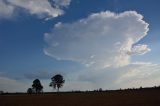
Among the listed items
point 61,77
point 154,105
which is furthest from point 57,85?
point 154,105

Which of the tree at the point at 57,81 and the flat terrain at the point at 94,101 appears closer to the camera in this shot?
the flat terrain at the point at 94,101

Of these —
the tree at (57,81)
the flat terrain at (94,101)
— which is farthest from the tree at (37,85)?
the flat terrain at (94,101)

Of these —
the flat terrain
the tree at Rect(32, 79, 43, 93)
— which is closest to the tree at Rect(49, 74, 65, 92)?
the tree at Rect(32, 79, 43, 93)

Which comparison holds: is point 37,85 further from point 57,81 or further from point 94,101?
point 94,101

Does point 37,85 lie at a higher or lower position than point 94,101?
higher

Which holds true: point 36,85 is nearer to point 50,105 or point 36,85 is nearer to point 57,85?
point 57,85

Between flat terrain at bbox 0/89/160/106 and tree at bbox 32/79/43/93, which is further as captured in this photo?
tree at bbox 32/79/43/93

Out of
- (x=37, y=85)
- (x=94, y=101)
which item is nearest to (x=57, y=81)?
(x=37, y=85)

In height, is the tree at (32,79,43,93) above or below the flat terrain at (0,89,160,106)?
above

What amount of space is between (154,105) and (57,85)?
9702 cm

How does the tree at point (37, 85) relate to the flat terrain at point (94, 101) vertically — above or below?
above

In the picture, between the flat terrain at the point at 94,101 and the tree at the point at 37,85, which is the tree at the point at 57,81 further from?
the flat terrain at the point at 94,101

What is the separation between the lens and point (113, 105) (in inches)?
1439

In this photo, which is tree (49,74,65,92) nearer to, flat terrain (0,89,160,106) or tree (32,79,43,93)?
tree (32,79,43,93)
